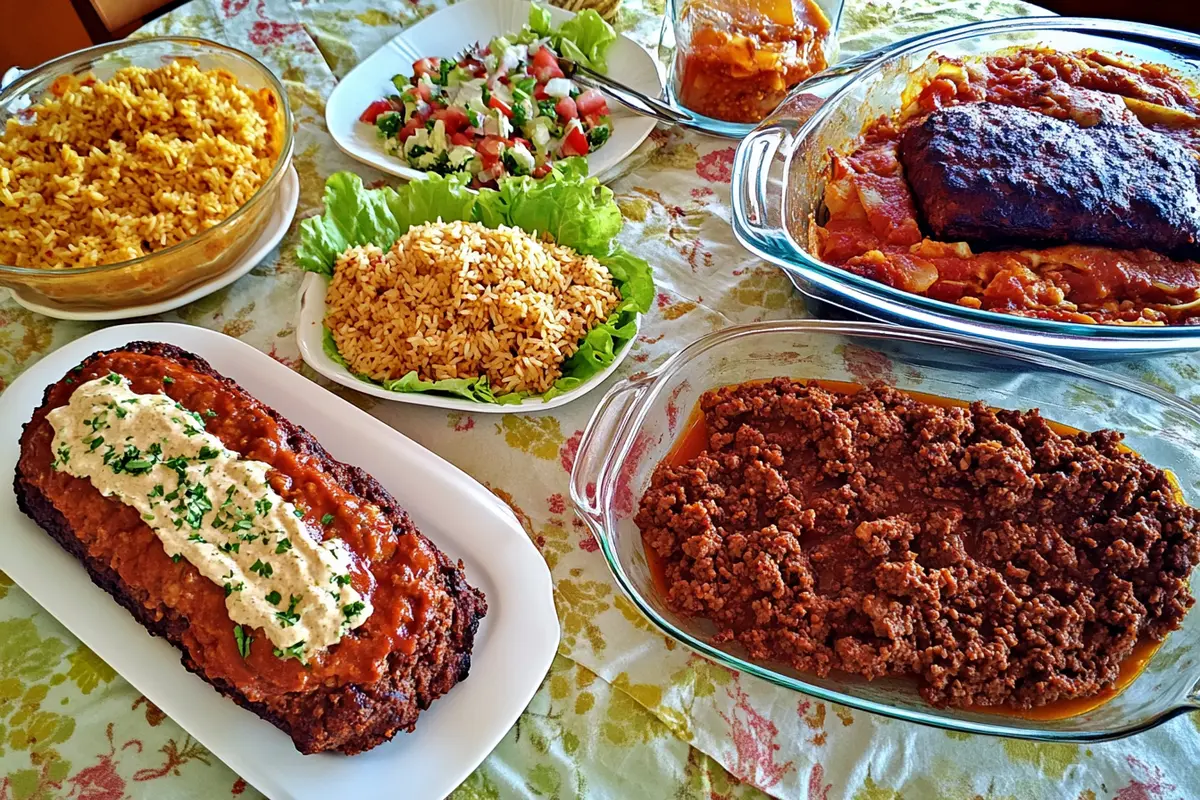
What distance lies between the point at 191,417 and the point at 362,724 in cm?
71

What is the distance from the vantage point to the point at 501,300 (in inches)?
80.4

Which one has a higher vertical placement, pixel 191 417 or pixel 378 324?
pixel 191 417

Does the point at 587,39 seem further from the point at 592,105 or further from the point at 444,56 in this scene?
the point at 444,56

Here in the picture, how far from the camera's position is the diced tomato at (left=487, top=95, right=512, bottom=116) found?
8.39 feet

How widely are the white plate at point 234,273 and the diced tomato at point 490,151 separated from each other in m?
0.55

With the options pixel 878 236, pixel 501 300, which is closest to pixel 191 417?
pixel 501 300

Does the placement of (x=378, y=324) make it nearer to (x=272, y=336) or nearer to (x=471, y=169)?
(x=272, y=336)

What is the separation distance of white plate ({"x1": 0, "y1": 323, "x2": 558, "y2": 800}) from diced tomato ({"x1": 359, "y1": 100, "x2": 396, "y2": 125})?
37.9 inches

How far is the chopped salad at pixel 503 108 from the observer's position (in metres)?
2.51

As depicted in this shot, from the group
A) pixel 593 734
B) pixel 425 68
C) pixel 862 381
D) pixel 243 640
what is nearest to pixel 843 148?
pixel 862 381

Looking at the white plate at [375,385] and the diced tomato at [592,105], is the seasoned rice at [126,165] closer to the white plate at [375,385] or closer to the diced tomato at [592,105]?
the white plate at [375,385]

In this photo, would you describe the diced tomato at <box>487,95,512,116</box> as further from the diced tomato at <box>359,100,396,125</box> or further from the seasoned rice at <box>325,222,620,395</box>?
the seasoned rice at <box>325,222,620,395</box>

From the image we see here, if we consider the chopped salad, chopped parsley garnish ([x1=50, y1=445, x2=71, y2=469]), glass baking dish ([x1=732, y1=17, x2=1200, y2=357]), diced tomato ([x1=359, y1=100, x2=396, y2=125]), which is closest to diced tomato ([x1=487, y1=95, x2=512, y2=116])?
the chopped salad

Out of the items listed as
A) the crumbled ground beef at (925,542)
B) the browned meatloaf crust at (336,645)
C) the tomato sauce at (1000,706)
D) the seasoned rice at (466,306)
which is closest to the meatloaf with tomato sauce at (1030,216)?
the tomato sauce at (1000,706)
